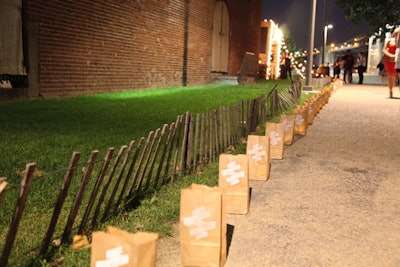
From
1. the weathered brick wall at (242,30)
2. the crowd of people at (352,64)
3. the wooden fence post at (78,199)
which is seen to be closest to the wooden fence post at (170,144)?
the wooden fence post at (78,199)

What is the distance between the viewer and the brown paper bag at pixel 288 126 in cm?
689

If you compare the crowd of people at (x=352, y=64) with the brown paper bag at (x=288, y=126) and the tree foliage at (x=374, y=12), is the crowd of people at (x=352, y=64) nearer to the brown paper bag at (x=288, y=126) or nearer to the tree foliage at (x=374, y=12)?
the tree foliage at (x=374, y=12)

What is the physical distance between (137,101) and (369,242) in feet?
30.3

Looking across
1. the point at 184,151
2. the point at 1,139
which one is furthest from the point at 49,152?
the point at 184,151

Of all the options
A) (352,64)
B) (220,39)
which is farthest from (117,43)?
(352,64)

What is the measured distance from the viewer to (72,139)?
6367mm

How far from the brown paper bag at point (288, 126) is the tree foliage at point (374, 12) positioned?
65.6 ft

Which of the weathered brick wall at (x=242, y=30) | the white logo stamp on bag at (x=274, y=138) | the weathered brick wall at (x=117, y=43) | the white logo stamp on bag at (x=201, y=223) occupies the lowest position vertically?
the white logo stamp on bag at (x=201, y=223)

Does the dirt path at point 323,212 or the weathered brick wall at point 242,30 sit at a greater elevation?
the weathered brick wall at point 242,30

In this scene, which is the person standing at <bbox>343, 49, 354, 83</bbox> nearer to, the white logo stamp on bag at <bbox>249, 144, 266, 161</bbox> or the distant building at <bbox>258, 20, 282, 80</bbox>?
the distant building at <bbox>258, 20, 282, 80</bbox>

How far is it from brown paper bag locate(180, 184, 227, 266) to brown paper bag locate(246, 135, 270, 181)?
2113mm

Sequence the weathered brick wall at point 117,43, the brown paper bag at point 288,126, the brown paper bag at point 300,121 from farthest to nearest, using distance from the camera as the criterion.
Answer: the weathered brick wall at point 117,43
the brown paper bag at point 300,121
the brown paper bag at point 288,126

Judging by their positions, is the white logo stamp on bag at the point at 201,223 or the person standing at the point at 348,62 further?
the person standing at the point at 348,62

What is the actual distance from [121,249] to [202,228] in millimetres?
A: 768
